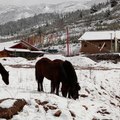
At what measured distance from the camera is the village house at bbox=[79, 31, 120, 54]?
7119 centimetres

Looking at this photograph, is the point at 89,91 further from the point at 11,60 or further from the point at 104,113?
the point at 11,60

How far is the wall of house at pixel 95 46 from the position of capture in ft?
237

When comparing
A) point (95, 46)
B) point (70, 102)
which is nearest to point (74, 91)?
point (70, 102)

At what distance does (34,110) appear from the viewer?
11641 mm

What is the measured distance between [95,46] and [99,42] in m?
1.17

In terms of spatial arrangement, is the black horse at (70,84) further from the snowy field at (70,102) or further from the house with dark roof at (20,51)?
the house with dark roof at (20,51)

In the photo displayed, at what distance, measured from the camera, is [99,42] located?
72.7 metres

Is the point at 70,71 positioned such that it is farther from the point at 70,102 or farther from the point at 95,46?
the point at 95,46

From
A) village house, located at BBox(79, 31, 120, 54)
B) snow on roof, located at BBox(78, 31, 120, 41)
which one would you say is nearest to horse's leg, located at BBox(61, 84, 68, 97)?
snow on roof, located at BBox(78, 31, 120, 41)

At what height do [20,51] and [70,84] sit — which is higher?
[70,84]

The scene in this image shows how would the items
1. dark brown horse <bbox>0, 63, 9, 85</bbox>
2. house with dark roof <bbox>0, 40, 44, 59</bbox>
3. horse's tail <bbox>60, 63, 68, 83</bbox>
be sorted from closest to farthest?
horse's tail <bbox>60, 63, 68, 83</bbox>
dark brown horse <bbox>0, 63, 9, 85</bbox>
house with dark roof <bbox>0, 40, 44, 59</bbox>

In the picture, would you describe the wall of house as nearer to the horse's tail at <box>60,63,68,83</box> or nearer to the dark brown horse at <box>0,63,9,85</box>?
the dark brown horse at <box>0,63,9,85</box>

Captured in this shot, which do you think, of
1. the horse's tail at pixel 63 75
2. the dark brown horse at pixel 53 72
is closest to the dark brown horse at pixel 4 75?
the dark brown horse at pixel 53 72

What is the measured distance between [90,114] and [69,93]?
2310 millimetres
